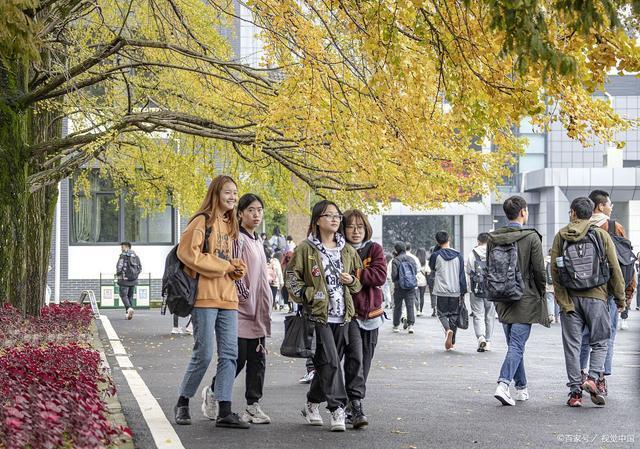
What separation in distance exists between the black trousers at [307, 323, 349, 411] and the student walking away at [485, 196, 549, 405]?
1877mm

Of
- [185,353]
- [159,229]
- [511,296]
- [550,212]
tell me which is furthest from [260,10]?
[550,212]

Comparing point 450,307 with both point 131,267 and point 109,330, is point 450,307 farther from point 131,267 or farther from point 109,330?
point 131,267

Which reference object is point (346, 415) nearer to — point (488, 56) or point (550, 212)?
point (488, 56)

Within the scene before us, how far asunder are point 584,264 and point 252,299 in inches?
116

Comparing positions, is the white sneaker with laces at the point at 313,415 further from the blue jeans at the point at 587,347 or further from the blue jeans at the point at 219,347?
the blue jeans at the point at 587,347

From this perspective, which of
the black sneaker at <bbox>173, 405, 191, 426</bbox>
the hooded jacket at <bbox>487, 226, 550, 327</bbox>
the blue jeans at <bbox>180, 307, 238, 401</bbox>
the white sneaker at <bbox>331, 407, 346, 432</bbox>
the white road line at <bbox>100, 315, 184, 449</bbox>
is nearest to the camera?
the white road line at <bbox>100, 315, 184, 449</bbox>

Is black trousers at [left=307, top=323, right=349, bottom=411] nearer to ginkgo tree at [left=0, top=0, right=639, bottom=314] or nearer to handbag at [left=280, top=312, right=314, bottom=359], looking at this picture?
handbag at [left=280, top=312, right=314, bottom=359]

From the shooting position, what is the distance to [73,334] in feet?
54.3

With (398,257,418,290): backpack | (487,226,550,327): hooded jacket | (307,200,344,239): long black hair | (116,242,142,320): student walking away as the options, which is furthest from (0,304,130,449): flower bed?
(116,242,142,320): student walking away

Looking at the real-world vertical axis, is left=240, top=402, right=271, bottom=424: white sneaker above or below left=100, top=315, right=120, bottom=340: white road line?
above

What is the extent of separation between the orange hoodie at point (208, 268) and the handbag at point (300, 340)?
1.55ft

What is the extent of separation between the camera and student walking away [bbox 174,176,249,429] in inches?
341

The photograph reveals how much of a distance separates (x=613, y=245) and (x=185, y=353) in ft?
25.0

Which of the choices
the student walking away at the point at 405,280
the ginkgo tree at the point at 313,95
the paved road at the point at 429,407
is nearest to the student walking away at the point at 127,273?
the ginkgo tree at the point at 313,95
